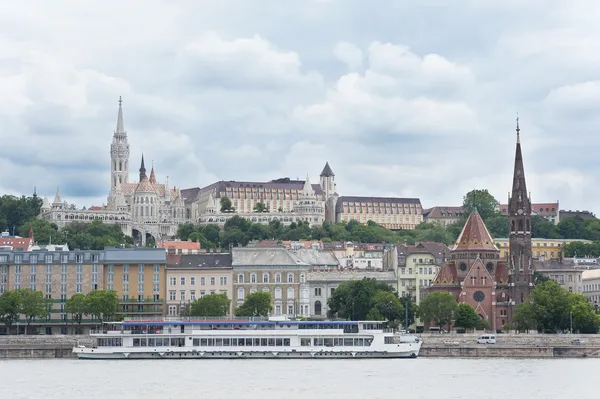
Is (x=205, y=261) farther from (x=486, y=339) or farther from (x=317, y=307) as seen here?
(x=486, y=339)

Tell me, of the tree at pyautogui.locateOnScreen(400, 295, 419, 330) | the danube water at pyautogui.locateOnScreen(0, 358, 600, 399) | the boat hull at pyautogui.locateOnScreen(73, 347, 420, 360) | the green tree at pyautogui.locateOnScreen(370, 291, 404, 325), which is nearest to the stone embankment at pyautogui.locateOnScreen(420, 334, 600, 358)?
the boat hull at pyautogui.locateOnScreen(73, 347, 420, 360)

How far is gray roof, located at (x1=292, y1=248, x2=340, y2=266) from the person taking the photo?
156 meters

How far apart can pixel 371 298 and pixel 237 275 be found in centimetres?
1414

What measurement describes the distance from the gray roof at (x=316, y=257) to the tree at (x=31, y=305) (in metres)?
31.8

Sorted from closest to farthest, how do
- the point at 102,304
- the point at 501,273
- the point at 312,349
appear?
the point at 312,349 < the point at 102,304 < the point at 501,273

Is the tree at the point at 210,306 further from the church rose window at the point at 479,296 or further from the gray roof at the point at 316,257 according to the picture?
the church rose window at the point at 479,296

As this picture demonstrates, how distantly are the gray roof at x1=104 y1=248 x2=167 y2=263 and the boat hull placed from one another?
2782cm

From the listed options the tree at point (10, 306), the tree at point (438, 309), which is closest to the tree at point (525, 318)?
the tree at point (438, 309)

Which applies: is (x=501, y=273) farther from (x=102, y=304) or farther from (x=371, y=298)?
(x=102, y=304)

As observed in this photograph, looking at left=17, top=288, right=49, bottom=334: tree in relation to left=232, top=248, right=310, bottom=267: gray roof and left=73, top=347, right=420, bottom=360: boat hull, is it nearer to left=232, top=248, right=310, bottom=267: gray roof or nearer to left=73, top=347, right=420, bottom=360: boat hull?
left=73, top=347, right=420, bottom=360: boat hull

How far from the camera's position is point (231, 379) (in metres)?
89.2

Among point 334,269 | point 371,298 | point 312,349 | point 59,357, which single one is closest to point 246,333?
point 312,349

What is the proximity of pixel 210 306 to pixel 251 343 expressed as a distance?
2015 centimetres

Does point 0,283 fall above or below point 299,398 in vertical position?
above
